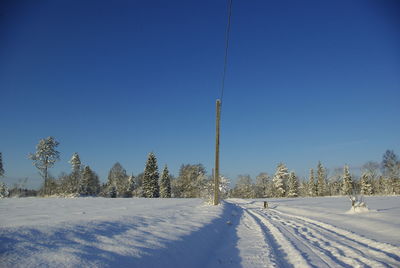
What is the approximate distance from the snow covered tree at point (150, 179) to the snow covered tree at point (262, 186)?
5271 centimetres

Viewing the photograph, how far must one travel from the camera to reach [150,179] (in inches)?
2068

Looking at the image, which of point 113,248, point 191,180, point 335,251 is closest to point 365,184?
point 191,180

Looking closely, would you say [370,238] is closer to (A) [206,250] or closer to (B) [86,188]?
(A) [206,250]

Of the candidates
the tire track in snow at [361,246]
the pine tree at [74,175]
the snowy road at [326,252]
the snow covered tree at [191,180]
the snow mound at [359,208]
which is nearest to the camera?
the snowy road at [326,252]

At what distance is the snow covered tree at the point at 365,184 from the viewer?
6289 centimetres

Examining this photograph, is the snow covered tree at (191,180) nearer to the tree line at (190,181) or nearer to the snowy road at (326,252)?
the tree line at (190,181)

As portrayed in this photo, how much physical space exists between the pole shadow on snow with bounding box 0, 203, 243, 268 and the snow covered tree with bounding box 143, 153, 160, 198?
47506 mm

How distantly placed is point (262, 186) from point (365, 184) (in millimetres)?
36287

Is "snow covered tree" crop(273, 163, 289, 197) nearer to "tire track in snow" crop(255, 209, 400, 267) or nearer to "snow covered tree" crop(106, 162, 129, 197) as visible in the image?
"snow covered tree" crop(106, 162, 129, 197)

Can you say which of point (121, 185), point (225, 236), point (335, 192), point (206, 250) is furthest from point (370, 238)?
Result: point (335, 192)

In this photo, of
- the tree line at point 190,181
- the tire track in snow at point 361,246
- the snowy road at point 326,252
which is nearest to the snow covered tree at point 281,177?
the tree line at point 190,181

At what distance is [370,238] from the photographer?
7.45 m

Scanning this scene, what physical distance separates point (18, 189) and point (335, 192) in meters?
85.5

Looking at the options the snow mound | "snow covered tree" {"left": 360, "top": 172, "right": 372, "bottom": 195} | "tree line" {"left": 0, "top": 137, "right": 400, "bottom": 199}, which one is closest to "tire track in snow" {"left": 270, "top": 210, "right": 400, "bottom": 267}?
the snow mound
